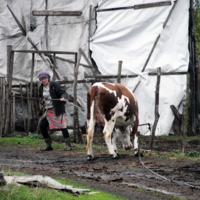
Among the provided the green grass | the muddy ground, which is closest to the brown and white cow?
the muddy ground

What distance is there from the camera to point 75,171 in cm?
813

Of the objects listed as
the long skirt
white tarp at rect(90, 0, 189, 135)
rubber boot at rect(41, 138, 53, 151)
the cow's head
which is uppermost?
white tarp at rect(90, 0, 189, 135)

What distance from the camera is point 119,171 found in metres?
8.16

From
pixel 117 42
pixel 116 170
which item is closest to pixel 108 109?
pixel 116 170

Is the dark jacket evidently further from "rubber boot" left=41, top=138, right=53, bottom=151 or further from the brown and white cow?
the brown and white cow

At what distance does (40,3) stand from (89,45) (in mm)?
→ 2610

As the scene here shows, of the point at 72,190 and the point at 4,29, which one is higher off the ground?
the point at 4,29

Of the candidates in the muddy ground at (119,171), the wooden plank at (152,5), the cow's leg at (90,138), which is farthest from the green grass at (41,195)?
the wooden plank at (152,5)

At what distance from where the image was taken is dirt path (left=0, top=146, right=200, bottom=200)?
6.54 m

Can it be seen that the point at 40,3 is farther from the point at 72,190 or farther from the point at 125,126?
the point at 72,190

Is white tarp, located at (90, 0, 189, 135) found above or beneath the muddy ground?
above

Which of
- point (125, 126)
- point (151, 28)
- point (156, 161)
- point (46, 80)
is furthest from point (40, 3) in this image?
point (156, 161)

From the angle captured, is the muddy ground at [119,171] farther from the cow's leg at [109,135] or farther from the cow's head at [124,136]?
the cow's head at [124,136]

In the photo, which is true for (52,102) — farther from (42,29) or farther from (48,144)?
(42,29)
